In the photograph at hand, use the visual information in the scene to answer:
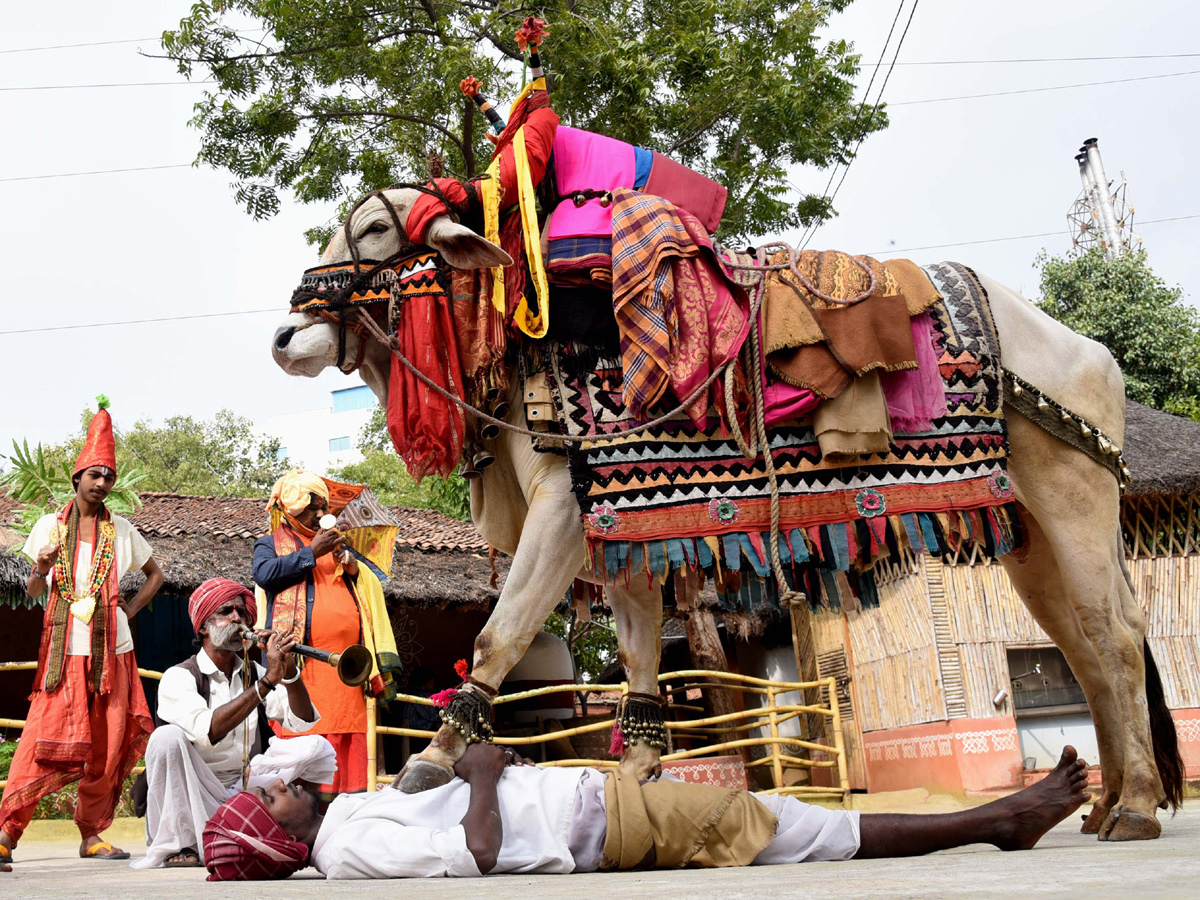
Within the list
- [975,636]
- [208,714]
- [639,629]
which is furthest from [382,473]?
[639,629]

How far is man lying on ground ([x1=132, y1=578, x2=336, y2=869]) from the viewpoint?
4.71 meters

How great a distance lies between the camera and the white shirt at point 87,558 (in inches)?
220

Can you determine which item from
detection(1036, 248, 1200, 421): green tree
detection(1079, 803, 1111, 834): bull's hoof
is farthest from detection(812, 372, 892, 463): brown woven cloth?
detection(1036, 248, 1200, 421): green tree

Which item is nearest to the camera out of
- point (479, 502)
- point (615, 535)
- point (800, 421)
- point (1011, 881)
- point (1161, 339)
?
point (1011, 881)

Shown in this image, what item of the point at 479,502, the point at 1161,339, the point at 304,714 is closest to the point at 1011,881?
the point at 479,502

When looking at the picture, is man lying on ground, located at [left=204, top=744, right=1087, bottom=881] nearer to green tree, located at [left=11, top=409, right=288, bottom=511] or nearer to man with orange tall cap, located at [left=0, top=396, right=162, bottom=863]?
man with orange tall cap, located at [left=0, top=396, right=162, bottom=863]

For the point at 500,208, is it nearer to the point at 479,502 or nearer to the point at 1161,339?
the point at 479,502

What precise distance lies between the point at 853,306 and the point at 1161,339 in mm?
18728

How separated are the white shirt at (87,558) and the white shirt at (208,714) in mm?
700

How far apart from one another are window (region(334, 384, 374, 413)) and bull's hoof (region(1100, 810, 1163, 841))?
6346cm

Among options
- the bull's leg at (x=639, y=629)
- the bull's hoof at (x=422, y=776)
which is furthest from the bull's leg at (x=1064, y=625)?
the bull's hoof at (x=422, y=776)

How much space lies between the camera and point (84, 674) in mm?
5531

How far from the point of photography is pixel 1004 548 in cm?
455

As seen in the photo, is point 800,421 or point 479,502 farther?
point 479,502
